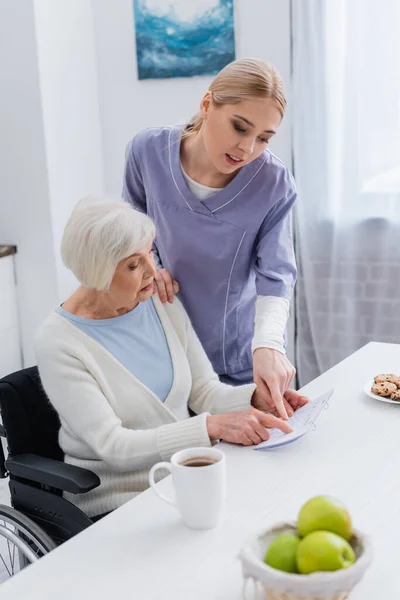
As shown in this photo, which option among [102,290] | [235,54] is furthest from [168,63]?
[102,290]

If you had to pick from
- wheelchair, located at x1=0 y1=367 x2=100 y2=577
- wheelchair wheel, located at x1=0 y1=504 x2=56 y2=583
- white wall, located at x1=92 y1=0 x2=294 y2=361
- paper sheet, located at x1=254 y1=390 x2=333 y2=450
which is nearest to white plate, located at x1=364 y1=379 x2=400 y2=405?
paper sheet, located at x1=254 y1=390 x2=333 y2=450

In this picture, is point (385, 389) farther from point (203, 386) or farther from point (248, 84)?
point (248, 84)

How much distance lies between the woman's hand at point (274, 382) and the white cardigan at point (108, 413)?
5 centimetres

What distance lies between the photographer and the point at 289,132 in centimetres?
322

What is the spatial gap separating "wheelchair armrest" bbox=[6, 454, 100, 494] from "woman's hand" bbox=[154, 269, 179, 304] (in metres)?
0.46

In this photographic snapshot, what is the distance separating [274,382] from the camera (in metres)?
1.55

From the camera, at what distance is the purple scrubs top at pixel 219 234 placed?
178 centimetres

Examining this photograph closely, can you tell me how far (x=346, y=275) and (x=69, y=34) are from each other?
5.34 feet

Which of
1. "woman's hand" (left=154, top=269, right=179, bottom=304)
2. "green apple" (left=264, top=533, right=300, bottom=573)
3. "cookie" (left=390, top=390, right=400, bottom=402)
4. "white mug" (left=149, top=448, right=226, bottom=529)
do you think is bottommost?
"cookie" (left=390, top=390, right=400, bottom=402)

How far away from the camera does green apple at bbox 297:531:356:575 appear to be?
2.76ft

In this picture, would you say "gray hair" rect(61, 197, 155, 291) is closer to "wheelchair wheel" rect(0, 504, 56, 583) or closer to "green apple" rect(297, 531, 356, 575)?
"wheelchair wheel" rect(0, 504, 56, 583)

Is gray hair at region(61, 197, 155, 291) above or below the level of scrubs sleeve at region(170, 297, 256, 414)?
above

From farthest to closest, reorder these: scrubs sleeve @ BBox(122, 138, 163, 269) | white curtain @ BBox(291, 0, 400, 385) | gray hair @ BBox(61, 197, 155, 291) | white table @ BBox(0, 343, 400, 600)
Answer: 1. white curtain @ BBox(291, 0, 400, 385)
2. scrubs sleeve @ BBox(122, 138, 163, 269)
3. gray hair @ BBox(61, 197, 155, 291)
4. white table @ BBox(0, 343, 400, 600)

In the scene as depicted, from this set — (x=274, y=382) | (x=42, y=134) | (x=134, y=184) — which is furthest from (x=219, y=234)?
(x=42, y=134)
